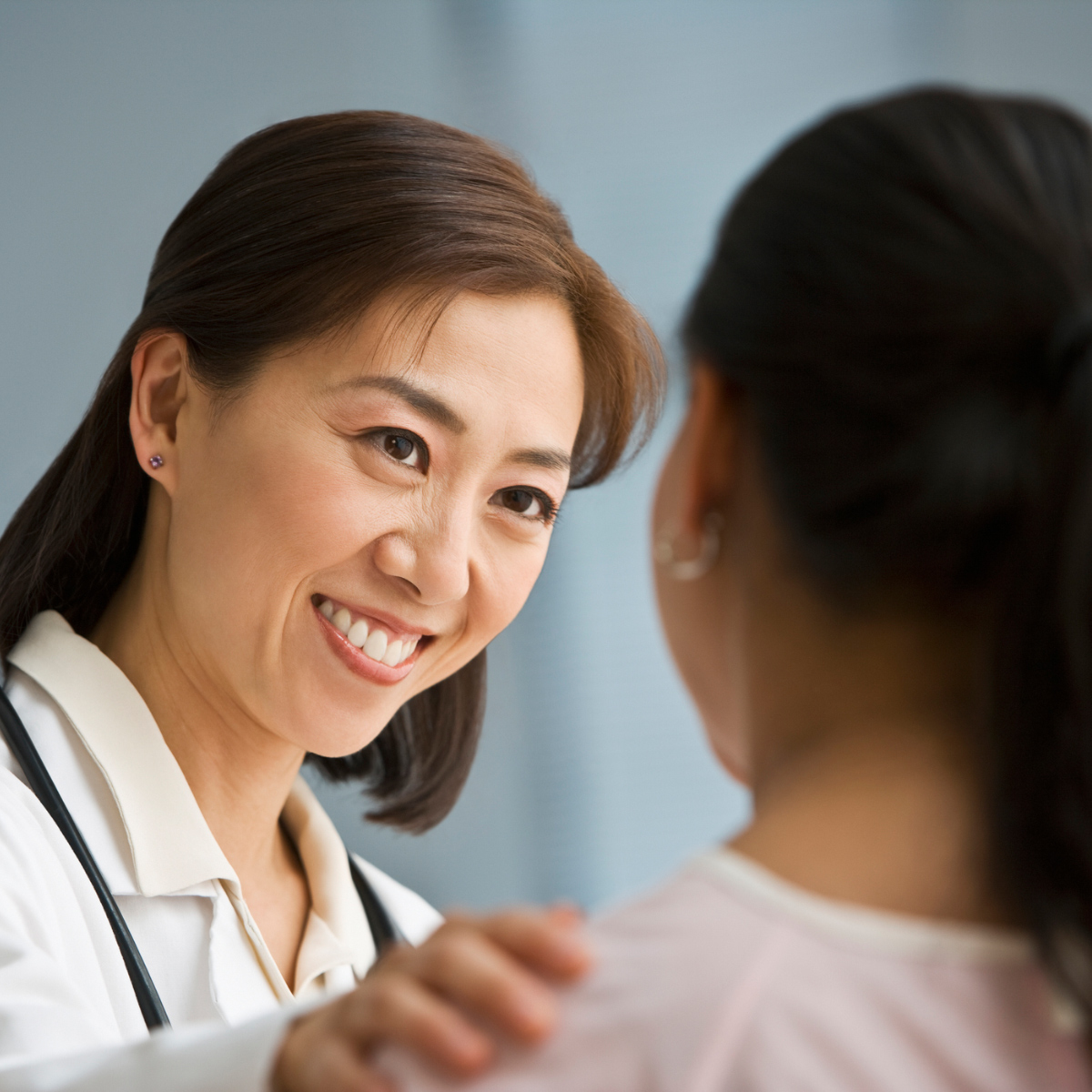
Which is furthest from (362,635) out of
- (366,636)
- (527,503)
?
(527,503)

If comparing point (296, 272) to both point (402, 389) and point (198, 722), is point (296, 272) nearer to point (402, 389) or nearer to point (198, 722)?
point (402, 389)

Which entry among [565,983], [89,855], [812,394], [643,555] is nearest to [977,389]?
[812,394]

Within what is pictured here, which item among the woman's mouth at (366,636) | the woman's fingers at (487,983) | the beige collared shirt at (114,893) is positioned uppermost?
the woman's fingers at (487,983)

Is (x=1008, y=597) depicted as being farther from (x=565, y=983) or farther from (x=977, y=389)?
(x=565, y=983)

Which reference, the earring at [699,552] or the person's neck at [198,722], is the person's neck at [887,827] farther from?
the person's neck at [198,722]

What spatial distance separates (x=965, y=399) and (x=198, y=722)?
99 centimetres

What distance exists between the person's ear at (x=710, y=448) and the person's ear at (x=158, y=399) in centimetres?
78

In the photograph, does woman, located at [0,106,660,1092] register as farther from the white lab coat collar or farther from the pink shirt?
the pink shirt

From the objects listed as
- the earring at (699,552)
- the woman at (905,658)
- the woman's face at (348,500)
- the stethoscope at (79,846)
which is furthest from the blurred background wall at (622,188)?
the woman at (905,658)

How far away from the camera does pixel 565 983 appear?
569 mm

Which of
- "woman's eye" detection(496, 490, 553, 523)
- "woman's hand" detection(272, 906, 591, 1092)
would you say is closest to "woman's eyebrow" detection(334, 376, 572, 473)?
"woman's eye" detection(496, 490, 553, 523)

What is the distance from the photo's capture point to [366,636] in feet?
4.29

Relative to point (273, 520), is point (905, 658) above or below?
above

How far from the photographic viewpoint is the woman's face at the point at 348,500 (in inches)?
48.8
